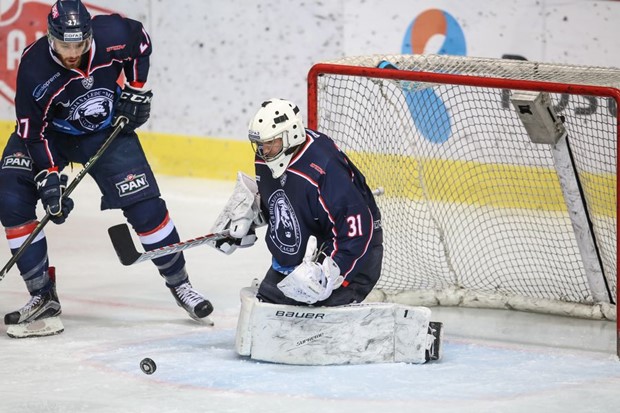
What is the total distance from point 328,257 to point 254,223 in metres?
0.50

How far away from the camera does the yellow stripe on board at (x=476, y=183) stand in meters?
5.15

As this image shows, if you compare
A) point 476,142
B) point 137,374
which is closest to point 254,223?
point 137,374

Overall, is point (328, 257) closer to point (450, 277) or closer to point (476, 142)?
point (450, 277)

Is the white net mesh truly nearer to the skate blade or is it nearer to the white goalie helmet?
the white goalie helmet

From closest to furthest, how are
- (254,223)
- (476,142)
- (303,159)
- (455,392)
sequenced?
(455,392), (303,159), (254,223), (476,142)

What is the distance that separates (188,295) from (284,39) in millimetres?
2854

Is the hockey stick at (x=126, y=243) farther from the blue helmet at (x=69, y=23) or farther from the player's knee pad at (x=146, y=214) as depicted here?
the blue helmet at (x=69, y=23)

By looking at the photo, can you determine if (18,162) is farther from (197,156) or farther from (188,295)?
(197,156)

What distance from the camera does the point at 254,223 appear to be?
175 inches

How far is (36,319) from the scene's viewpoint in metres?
4.68

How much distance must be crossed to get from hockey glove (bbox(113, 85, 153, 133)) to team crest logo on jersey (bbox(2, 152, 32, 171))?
0.36m

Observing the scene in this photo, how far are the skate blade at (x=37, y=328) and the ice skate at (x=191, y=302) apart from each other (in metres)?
0.44

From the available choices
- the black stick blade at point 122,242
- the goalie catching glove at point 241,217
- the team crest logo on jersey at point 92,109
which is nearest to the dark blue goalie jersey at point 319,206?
the goalie catching glove at point 241,217

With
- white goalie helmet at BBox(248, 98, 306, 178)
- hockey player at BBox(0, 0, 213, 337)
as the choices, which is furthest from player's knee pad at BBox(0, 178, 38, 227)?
white goalie helmet at BBox(248, 98, 306, 178)
